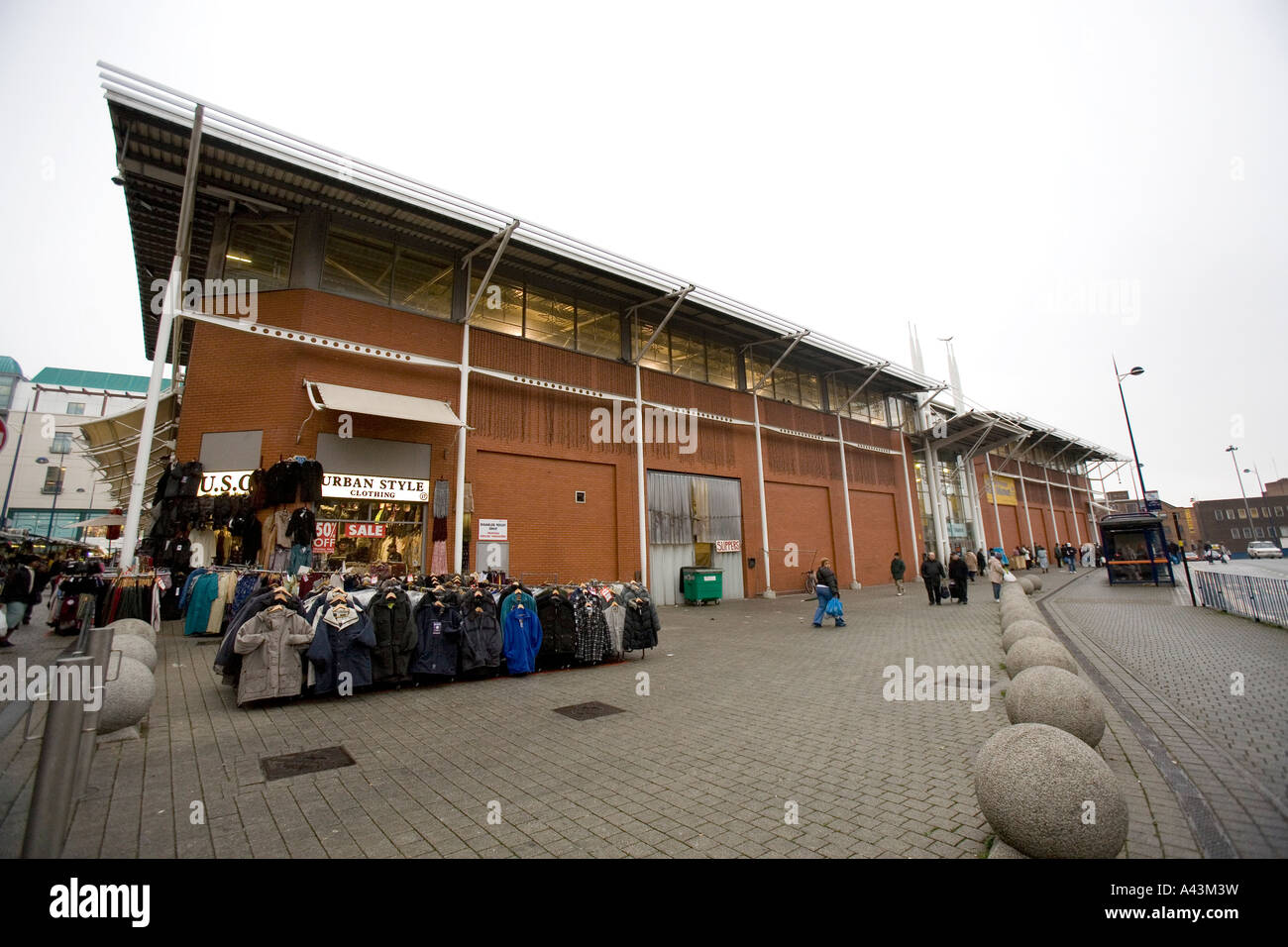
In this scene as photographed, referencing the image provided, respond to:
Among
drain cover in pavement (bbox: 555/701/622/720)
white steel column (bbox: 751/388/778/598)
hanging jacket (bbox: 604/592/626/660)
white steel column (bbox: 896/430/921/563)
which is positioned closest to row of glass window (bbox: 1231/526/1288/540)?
white steel column (bbox: 896/430/921/563)

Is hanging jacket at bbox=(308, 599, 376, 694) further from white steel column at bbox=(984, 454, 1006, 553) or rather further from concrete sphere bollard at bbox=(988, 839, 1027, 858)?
white steel column at bbox=(984, 454, 1006, 553)

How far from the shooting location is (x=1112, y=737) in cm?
573

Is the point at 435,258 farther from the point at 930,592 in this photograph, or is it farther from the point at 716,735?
the point at 930,592

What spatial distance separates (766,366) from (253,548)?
22569mm

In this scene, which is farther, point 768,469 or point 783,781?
point 768,469

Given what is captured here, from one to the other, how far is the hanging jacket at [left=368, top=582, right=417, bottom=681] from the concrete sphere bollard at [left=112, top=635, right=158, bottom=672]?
8.03ft

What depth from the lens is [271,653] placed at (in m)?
7.07

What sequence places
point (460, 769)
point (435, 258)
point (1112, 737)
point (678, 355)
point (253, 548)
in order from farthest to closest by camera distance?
1. point (678, 355)
2. point (435, 258)
3. point (253, 548)
4. point (1112, 737)
5. point (460, 769)

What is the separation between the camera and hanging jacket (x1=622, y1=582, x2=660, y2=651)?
10.7 metres

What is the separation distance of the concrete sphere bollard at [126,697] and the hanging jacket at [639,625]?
272 inches

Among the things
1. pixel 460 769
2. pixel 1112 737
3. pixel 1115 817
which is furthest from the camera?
pixel 1112 737

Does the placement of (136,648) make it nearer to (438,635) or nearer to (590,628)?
(438,635)

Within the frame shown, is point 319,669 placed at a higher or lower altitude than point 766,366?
lower
